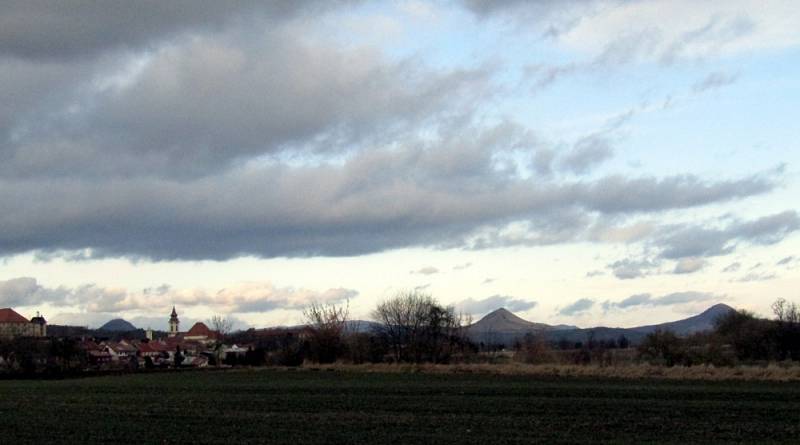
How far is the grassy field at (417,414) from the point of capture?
2684 cm

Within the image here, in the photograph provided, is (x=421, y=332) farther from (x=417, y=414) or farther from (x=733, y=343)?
(x=417, y=414)

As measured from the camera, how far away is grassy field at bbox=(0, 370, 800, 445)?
26.8 metres

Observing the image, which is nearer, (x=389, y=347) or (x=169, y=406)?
(x=169, y=406)

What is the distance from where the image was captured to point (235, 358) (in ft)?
438

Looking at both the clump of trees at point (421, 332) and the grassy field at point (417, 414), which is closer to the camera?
the grassy field at point (417, 414)

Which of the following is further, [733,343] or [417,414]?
[733,343]

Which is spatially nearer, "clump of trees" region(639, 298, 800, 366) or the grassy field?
the grassy field

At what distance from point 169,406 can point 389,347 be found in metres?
76.6

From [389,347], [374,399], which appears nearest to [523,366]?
[374,399]

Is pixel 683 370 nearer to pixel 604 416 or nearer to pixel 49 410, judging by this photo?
pixel 604 416

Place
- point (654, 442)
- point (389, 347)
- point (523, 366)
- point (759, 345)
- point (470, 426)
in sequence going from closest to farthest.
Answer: point (654, 442) → point (470, 426) → point (523, 366) → point (759, 345) → point (389, 347)

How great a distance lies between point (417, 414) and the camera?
35.0 meters

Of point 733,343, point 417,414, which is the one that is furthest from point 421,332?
point 417,414

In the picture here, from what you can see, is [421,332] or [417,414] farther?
[421,332]
